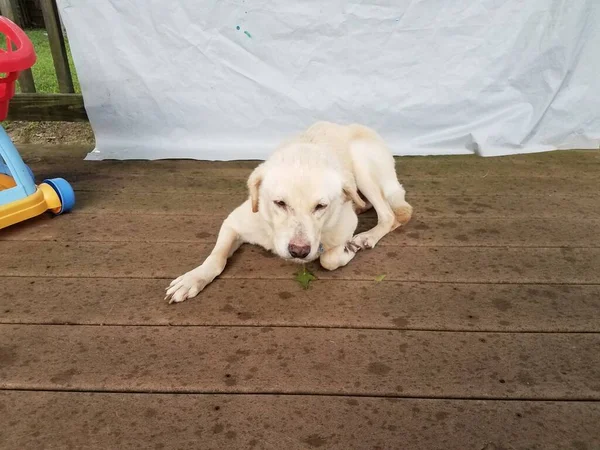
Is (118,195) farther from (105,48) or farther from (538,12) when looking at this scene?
(538,12)

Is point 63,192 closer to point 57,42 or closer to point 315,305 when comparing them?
point 315,305

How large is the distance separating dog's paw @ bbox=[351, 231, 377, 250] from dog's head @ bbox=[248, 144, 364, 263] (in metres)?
0.24

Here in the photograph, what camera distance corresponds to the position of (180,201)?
3.04m

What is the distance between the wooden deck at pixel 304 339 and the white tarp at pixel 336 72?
1423 mm

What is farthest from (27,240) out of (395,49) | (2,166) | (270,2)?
(395,49)

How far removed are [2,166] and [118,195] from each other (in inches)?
26.8

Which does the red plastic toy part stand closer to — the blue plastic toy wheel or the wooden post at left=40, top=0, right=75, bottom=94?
the blue plastic toy wheel

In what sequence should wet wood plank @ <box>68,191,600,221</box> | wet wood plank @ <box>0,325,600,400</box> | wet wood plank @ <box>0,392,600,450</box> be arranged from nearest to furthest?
wet wood plank @ <box>0,392,600,450</box> → wet wood plank @ <box>0,325,600,400</box> → wet wood plank @ <box>68,191,600,221</box>

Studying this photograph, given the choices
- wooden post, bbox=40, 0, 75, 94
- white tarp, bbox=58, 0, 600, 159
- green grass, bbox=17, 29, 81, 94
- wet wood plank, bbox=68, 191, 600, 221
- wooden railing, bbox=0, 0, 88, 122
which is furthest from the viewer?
green grass, bbox=17, 29, 81, 94

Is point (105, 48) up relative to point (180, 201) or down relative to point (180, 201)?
up

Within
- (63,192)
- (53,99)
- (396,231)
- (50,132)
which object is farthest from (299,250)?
(50,132)

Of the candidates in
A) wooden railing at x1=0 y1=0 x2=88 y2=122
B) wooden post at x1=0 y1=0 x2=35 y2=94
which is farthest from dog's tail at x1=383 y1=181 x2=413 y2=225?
wooden post at x1=0 y1=0 x2=35 y2=94

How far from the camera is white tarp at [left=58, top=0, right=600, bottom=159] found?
3691 mm

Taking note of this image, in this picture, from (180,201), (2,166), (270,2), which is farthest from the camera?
(270,2)
